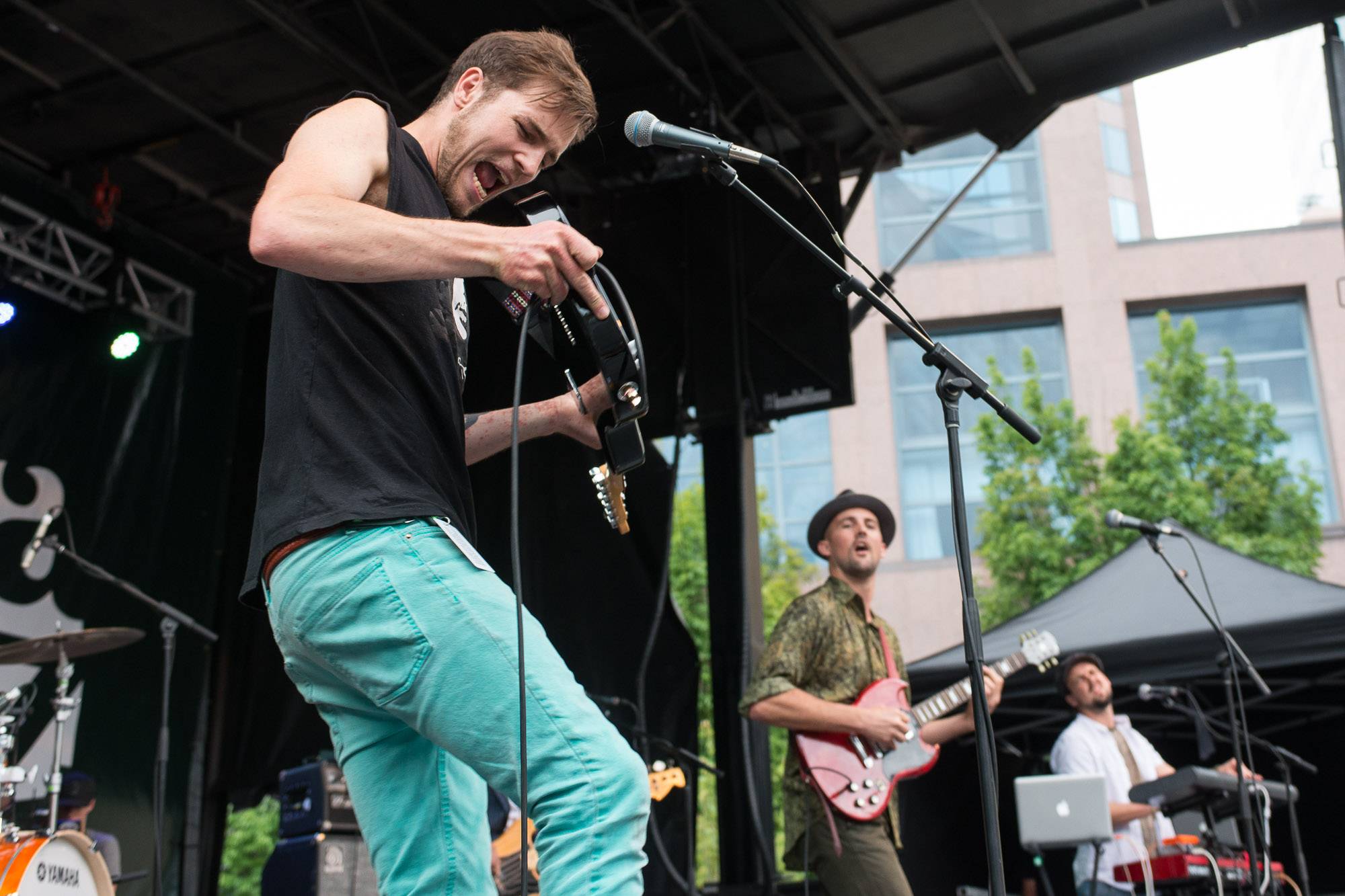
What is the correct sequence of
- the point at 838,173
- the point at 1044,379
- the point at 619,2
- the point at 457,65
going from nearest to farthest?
1. the point at 457,65
2. the point at 619,2
3. the point at 838,173
4. the point at 1044,379

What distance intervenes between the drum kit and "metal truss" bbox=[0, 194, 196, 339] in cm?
229

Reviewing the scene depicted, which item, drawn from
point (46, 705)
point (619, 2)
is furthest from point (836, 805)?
point (46, 705)

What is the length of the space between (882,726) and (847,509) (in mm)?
1085

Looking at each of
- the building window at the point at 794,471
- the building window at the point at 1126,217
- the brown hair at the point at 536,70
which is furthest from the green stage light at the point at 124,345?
the building window at the point at 1126,217

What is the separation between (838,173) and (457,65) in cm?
530

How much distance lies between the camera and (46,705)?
6672 mm

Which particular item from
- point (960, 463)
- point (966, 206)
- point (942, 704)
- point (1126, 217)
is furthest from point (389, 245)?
point (1126, 217)

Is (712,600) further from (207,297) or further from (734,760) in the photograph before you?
(207,297)

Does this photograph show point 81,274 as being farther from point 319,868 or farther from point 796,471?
point 796,471

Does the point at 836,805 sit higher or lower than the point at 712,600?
lower

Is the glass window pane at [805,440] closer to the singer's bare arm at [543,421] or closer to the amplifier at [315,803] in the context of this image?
the amplifier at [315,803]

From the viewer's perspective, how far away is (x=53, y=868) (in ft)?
14.9

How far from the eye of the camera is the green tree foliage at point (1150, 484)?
21.2m

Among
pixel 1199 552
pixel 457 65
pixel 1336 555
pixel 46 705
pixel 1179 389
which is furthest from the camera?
pixel 1336 555
